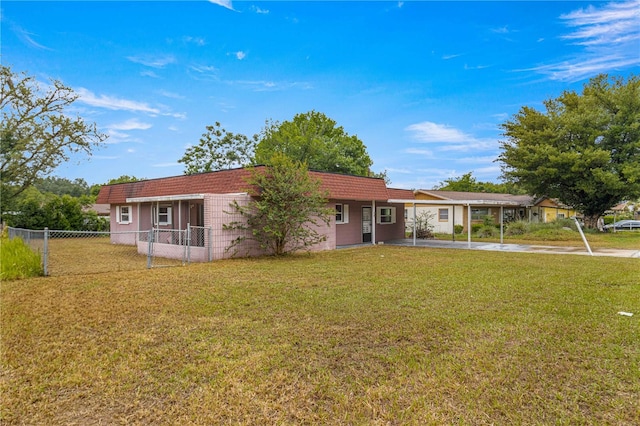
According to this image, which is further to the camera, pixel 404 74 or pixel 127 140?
pixel 127 140

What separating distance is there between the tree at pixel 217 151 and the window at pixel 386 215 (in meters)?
22.8

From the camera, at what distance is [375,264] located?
10.6m

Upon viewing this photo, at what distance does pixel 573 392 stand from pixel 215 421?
300 centimetres

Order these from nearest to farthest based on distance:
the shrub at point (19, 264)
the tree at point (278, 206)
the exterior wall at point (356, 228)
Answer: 1. the shrub at point (19, 264)
2. the tree at point (278, 206)
3. the exterior wall at point (356, 228)

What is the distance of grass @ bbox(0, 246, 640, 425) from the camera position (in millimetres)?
2855

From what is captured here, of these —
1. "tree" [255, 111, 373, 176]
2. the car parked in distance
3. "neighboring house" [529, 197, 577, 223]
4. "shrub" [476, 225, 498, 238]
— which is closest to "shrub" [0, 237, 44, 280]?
"tree" [255, 111, 373, 176]

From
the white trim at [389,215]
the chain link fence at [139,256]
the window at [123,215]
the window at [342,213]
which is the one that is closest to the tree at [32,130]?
the window at [123,215]

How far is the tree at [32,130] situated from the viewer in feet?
70.4

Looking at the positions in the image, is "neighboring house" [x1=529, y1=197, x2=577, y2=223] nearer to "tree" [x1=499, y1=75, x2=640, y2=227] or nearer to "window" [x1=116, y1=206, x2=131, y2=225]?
"tree" [x1=499, y1=75, x2=640, y2=227]

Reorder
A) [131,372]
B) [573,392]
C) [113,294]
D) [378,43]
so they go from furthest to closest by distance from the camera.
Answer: [378,43] → [113,294] → [131,372] → [573,392]

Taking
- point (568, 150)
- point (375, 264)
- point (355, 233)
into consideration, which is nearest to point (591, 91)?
point (568, 150)

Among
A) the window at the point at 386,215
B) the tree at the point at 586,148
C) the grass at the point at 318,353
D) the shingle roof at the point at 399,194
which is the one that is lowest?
the grass at the point at 318,353

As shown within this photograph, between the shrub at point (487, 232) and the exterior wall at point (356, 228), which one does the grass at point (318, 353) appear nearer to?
the exterior wall at point (356, 228)

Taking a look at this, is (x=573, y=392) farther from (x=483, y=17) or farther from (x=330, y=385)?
(x=483, y=17)
